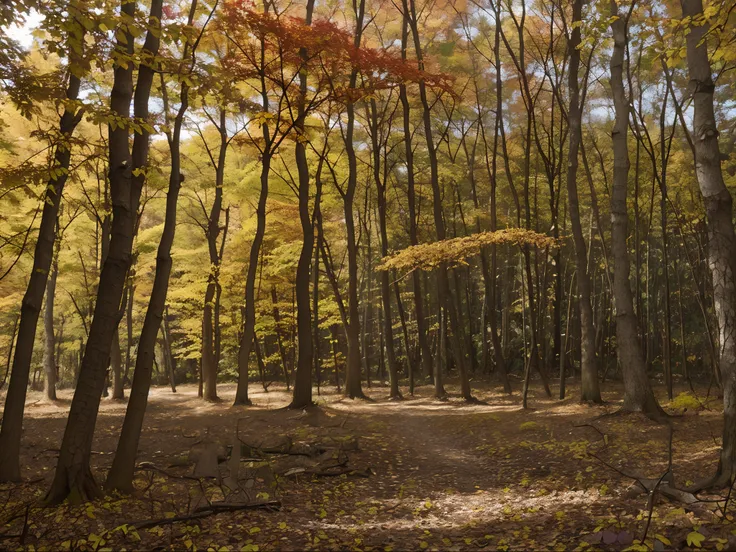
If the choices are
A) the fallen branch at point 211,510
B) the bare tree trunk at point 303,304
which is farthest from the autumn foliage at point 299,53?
the fallen branch at point 211,510

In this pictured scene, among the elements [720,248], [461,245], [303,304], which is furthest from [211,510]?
[461,245]

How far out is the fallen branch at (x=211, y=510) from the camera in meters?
4.17

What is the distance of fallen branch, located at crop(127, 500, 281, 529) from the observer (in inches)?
164

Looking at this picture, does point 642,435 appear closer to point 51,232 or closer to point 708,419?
point 708,419

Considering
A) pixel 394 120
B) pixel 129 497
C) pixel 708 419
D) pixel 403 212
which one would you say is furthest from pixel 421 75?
pixel 403 212

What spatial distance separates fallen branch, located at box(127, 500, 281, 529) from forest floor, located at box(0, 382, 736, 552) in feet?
0.13

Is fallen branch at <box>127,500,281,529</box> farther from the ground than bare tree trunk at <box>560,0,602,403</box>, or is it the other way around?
bare tree trunk at <box>560,0,602,403</box>

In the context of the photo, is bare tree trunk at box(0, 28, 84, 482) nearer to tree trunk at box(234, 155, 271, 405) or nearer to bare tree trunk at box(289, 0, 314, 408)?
tree trunk at box(234, 155, 271, 405)

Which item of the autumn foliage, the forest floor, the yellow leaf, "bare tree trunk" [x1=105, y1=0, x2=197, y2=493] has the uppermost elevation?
the autumn foliage

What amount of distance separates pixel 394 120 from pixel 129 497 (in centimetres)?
1471

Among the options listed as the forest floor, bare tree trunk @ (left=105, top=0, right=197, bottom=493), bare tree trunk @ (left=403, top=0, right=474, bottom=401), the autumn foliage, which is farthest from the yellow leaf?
bare tree trunk @ (left=403, top=0, right=474, bottom=401)

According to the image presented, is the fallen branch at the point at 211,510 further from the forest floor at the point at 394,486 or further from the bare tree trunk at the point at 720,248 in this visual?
the bare tree trunk at the point at 720,248

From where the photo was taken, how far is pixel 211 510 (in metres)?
4.58

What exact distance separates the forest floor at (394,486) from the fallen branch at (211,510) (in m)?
0.04
